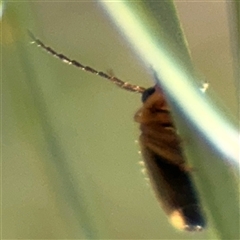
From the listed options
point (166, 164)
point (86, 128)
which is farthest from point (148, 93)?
point (86, 128)

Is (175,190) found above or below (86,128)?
below

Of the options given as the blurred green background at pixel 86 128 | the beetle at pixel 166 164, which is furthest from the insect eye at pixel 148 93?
the blurred green background at pixel 86 128

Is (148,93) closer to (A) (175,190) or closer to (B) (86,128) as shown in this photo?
(A) (175,190)

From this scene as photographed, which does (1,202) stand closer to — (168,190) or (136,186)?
(136,186)

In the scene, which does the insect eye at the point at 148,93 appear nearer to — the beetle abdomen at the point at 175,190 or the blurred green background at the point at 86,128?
the beetle abdomen at the point at 175,190

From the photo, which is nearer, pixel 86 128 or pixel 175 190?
pixel 175 190

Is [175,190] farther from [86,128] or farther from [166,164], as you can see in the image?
[86,128]

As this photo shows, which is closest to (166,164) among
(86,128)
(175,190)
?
(175,190)
